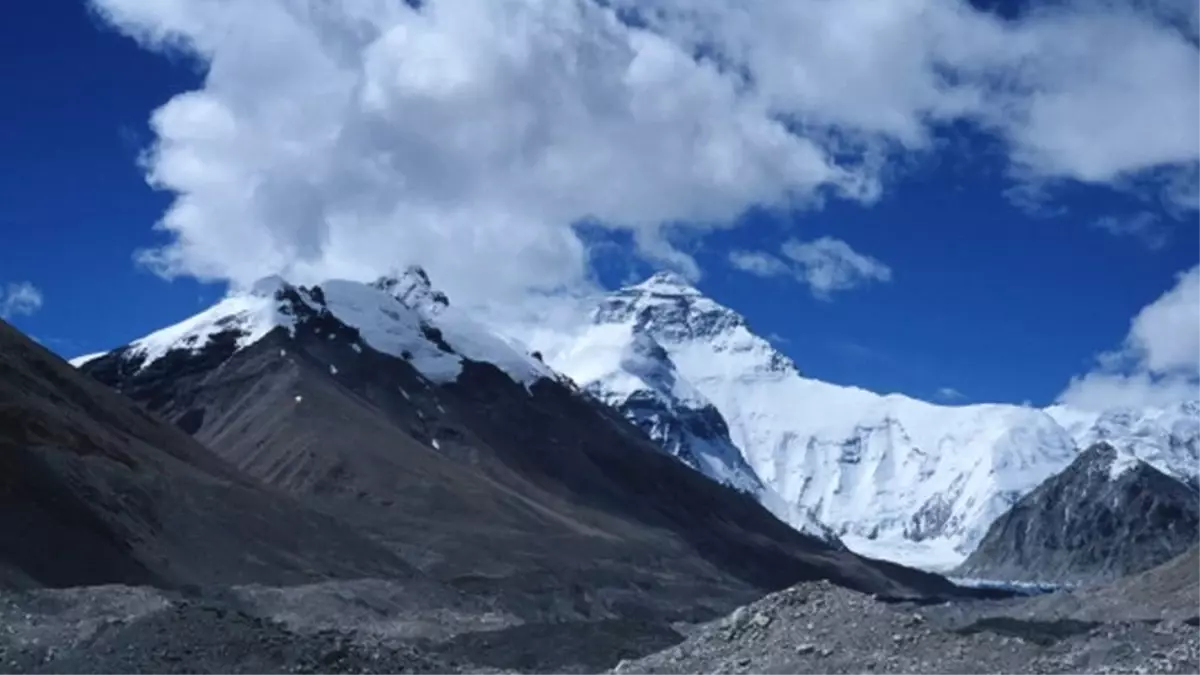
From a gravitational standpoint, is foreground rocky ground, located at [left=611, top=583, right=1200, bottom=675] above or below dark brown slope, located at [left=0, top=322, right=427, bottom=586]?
below

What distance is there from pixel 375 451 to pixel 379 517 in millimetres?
18455

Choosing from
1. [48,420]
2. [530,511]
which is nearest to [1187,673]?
[48,420]

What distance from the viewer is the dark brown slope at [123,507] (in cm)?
9138

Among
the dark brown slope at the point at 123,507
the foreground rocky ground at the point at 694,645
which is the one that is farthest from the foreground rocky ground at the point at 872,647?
the dark brown slope at the point at 123,507

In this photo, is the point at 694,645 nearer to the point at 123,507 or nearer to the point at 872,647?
the point at 872,647

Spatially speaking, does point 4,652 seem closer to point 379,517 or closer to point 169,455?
point 169,455

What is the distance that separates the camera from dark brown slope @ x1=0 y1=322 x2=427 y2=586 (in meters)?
91.4

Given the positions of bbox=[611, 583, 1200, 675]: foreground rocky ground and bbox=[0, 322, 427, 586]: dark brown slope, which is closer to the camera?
bbox=[611, 583, 1200, 675]: foreground rocky ground

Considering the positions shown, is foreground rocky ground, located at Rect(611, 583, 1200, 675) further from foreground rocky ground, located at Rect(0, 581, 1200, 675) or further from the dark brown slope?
the dark brown slope

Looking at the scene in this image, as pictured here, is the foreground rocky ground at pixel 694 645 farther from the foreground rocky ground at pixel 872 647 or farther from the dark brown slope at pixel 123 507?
the dark brown slope at pixel 123 507

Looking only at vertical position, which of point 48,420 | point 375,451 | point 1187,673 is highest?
point 375,451

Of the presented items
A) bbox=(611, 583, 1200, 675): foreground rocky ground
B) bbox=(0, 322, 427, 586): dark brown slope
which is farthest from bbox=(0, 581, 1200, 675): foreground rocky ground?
bbox=(0, 322, 427, 586): dark brown slope

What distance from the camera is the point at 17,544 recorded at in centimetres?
8738

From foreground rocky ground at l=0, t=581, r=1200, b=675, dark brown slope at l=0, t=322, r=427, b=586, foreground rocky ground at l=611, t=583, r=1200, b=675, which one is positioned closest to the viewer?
foreground rocky ground at l=0, t=581, r=1200, b=675
